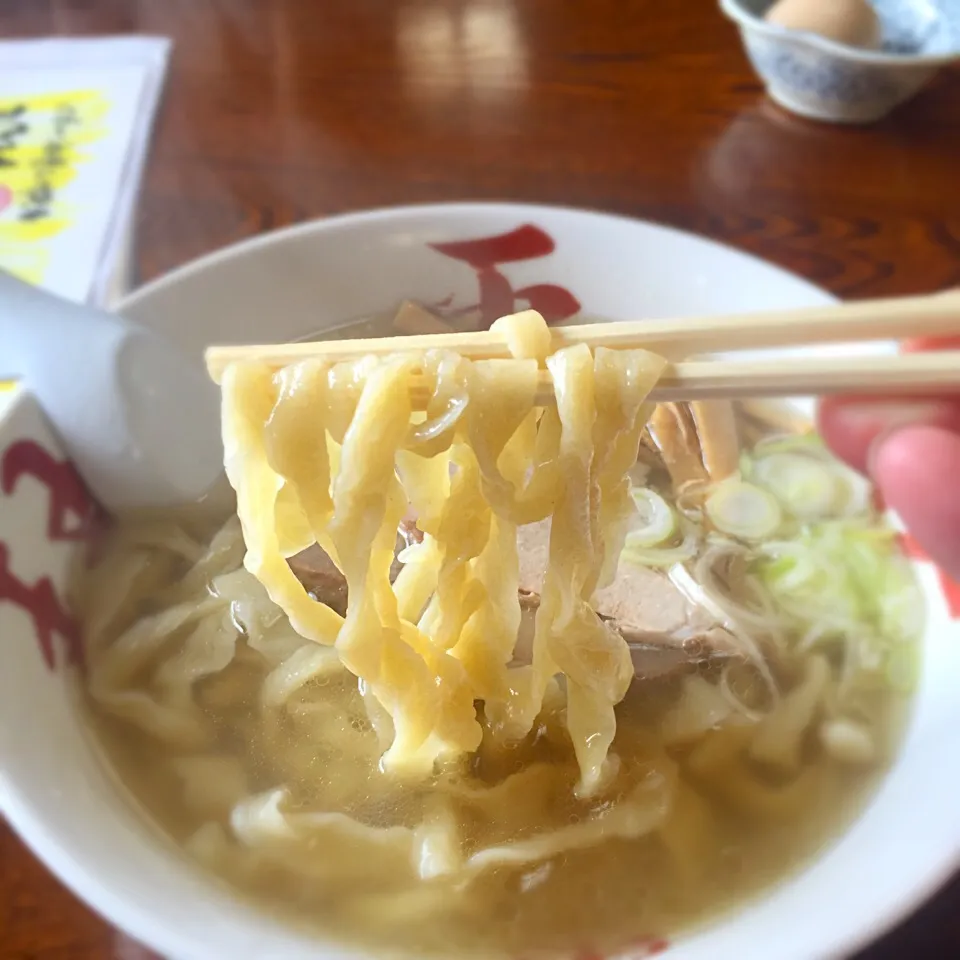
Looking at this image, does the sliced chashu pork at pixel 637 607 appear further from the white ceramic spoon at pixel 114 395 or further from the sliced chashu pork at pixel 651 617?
the white ceramic spoon at pixel 114 395

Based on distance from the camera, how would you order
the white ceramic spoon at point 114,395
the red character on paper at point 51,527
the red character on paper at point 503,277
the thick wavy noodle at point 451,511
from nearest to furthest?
the thick wavy noodle at point 451,511
the red character on paper at point 51,527
the white ceramic spoon at point 114,395
the red character on paper at point 503,277

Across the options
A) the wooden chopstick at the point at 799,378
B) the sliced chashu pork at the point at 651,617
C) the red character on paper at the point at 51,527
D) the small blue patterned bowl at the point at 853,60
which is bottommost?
the sliced chashu pork at the point at 651,617

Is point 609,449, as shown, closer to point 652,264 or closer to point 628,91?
point 652,264


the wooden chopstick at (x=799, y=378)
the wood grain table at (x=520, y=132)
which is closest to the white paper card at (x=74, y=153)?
the wood grain table at (x=520, y=132)

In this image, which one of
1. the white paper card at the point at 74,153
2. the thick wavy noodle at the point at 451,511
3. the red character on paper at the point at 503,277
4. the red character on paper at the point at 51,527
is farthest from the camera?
the white paper card at the point at 74,153

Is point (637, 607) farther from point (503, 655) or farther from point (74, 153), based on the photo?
point (74, 153)

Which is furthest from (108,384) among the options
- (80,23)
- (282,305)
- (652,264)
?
(80,23)

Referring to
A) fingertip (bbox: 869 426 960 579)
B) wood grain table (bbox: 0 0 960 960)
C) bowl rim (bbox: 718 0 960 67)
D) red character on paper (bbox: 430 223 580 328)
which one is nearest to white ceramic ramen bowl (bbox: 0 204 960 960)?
red character on paper (bbox: 430 223 580 328)

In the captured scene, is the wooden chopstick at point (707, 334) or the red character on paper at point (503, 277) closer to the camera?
the wooden chopstick at point (707, 334)
